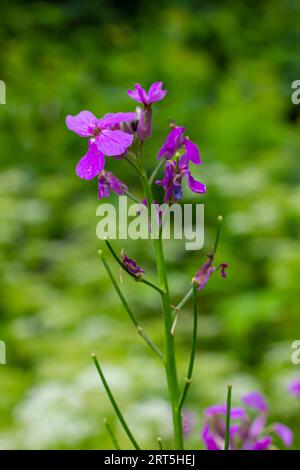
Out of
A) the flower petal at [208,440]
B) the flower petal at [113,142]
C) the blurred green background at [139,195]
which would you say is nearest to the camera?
the flower petal at [113,142]

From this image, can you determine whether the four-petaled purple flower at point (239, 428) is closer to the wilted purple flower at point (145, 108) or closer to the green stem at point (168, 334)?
the green stem at point (168, 334)

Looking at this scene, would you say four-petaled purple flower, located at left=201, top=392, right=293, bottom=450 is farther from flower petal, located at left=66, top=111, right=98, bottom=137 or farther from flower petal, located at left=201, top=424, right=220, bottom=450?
flower petal, located at left=66, top=111, right=98, bottom=137

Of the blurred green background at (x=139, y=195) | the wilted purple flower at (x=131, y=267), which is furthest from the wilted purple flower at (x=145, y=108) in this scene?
the blurred green background at (x=139, y=195)

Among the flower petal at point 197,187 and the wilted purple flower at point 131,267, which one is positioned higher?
the flower petal at point 197,187

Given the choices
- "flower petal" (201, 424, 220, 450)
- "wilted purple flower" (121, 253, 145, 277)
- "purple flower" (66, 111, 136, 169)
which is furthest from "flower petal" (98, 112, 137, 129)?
"flower petal" (201, 424, 220, 450)

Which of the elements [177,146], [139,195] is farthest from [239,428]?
[139,195]
